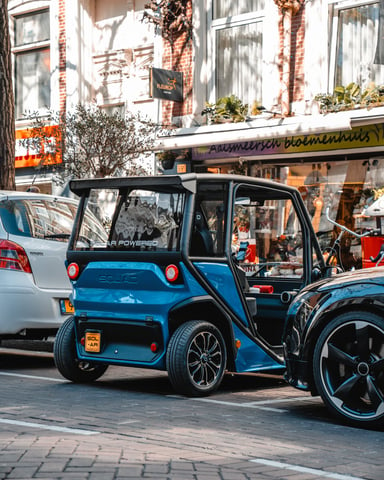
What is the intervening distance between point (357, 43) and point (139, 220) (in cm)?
1056

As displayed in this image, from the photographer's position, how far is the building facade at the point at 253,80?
1633 centimetres

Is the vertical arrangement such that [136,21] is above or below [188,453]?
above

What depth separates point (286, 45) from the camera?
1755cm

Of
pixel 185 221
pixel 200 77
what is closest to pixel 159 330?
pixel 185 221

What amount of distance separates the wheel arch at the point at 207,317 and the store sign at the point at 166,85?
1144cm

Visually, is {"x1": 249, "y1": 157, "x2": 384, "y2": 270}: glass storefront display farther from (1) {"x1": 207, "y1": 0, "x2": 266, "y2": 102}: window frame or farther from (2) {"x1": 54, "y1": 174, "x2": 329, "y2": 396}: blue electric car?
(2) {"x1": 54, "y1": 174, "x2": 329, "y2": 396}: blue electric car

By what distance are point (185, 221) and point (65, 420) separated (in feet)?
6.53

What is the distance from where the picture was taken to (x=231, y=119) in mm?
17828

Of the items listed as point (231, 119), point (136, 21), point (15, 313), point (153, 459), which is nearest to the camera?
point (153, 459)

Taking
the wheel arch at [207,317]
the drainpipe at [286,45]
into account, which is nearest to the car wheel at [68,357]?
the wheel arch at [207,317]

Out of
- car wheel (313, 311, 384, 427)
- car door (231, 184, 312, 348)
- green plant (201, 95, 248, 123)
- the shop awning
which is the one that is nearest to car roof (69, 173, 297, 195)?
car door (231, 184, 312, 348)

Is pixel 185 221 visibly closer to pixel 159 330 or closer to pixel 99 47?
pixel 159 330

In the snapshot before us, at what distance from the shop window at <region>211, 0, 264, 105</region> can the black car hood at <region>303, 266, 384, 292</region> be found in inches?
481

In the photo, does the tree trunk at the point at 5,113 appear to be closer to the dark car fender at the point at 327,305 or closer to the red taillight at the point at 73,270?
the red taillight at the point at 73,270
